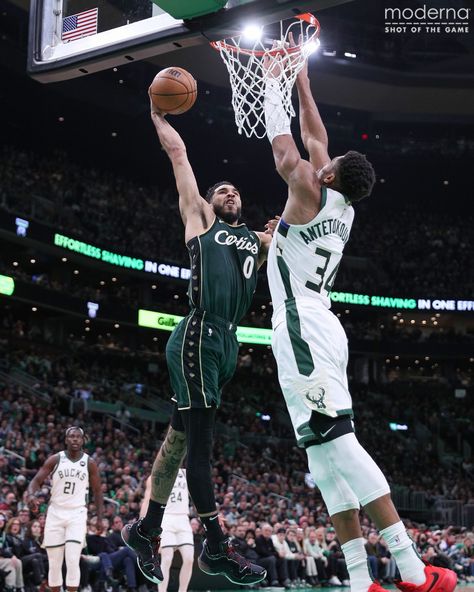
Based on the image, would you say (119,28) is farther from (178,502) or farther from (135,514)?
(135,514)

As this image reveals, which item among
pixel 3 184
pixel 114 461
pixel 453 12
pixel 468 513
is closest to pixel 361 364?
pixel 468 513

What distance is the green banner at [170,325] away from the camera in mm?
34688

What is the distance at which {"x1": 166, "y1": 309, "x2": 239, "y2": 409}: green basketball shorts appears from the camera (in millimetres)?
5645

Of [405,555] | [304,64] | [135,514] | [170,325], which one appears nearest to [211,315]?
[405,555]

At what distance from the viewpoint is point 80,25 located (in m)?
7.03

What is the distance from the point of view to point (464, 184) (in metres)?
41.2

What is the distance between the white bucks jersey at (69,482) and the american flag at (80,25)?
6260 millimetres

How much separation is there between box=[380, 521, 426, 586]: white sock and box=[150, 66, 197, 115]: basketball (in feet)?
10.9

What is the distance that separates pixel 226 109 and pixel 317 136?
104 ft

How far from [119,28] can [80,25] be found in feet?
1.56

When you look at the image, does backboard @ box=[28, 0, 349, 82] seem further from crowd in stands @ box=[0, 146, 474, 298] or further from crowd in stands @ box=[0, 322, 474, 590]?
crowd in stands @ box=[0, 146, 474, 298]

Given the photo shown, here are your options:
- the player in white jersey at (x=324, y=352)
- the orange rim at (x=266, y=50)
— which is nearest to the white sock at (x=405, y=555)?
the player in white jersey at (x=324, y=352)

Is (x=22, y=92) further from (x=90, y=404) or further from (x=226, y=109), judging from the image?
(x=90, y=404)

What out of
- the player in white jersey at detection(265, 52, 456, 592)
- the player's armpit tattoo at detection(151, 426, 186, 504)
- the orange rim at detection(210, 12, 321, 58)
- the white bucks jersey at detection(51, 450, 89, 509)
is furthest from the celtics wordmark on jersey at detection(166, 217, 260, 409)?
the white bucks jersey at detection(51, 450, 89, 509)
